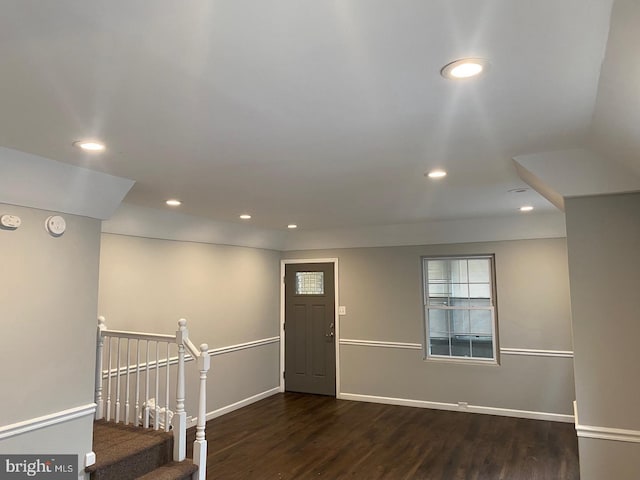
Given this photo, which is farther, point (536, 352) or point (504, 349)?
point (504, 349)

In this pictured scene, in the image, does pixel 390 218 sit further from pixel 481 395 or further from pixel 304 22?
pixel 304 22

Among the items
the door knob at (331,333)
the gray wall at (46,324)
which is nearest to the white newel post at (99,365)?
the gray wall at (46,324)

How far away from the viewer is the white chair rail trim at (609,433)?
2487mm

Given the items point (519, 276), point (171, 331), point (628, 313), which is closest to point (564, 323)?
point (519, 276)

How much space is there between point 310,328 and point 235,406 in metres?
1.61

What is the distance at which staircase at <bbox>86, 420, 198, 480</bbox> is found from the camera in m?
2.99

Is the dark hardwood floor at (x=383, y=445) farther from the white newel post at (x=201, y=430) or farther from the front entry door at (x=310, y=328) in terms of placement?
the front entry door at (x=310, y=328)

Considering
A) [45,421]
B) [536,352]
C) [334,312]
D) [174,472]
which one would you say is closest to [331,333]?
[334,312]

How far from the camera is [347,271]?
6.44 metres

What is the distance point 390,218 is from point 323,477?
3025 mm

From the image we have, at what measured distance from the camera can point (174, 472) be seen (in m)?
3.17

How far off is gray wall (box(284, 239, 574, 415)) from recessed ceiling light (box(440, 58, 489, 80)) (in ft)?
14.3

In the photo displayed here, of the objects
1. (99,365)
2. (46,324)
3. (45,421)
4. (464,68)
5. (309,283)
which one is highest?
(464,68)

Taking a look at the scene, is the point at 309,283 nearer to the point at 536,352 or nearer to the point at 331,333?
the point at 331,333
